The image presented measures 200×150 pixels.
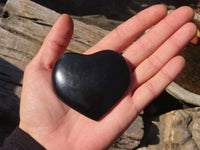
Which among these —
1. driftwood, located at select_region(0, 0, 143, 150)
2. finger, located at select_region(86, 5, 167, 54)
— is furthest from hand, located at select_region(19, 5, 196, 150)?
driftwood, located at select_region(0, 0, 143, 150)

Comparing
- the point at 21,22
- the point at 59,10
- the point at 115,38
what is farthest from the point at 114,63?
the point at 59,10

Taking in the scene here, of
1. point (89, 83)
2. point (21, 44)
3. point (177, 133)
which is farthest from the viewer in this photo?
point (177, 133)

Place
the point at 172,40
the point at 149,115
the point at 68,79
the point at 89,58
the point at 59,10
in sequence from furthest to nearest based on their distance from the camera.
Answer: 1. the point at 59,10
2. the point at 149,115
3. the point at 172,40
4. the point at 89,58
5. the point at 68,79

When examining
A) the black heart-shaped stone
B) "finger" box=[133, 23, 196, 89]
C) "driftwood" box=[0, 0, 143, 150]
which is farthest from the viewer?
"driftwood" box=[0, 0, 143, 150]

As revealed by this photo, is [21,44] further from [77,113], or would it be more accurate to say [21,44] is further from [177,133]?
[177,133]

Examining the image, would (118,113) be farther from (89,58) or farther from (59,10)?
(59,10)

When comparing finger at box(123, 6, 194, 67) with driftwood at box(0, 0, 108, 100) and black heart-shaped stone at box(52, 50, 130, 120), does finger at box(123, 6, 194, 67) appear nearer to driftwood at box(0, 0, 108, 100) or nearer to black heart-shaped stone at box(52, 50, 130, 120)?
black heart-shaped stone at box(52, 50, 130, 120)

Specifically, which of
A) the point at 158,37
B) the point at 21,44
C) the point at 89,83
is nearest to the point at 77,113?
the point at 89,83

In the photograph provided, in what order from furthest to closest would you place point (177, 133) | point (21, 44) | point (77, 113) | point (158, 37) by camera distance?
point (177, 133) → point (21, 44) → point (158, 37) → point (77, 113)
